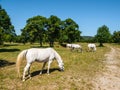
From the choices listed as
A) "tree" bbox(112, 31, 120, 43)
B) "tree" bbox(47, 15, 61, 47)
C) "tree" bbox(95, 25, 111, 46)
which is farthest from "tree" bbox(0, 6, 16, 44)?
"tree" bbox(112, 31, 120, 43)

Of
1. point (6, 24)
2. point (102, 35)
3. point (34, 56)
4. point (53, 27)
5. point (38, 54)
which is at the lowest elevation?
point (34, 56)

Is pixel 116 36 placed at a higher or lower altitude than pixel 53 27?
lower

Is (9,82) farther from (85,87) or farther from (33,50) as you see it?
(85,87)

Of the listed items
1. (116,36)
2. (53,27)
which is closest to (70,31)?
(53,27)

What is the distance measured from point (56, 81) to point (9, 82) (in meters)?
3.63

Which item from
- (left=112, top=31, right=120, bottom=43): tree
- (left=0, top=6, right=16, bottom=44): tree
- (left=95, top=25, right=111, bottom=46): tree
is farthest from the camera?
(left=112, top=31, right=120, bottom=43): tree

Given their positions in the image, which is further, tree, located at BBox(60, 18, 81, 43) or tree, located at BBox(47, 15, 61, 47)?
tree, located at BBox(60, 18, 81, 43)

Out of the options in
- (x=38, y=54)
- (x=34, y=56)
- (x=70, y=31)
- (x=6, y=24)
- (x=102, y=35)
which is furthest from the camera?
(x=102, y=35)

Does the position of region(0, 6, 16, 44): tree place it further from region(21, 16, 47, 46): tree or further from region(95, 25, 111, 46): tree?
region(95, 25, 111, 46): tree

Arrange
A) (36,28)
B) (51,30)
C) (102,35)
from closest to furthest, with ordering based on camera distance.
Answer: (36,28), (51,30), (102,35)

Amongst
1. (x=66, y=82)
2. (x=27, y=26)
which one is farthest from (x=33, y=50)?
(x=27, y=26)

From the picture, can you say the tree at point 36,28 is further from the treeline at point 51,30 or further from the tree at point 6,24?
the tree at point 6,24

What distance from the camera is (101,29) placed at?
100312mm

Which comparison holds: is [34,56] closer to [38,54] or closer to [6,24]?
[38,54]
